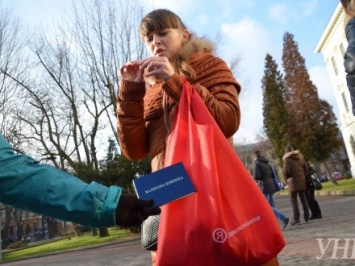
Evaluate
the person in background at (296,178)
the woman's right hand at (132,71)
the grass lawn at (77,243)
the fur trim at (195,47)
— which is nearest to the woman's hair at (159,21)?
the fur trim at (195,47)

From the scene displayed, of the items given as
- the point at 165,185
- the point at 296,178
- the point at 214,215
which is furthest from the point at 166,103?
the point at 296,178

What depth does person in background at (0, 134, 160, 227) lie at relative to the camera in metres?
1.12

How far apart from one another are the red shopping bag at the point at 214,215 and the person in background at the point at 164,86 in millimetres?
246

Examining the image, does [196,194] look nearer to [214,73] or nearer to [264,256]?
[264,256]

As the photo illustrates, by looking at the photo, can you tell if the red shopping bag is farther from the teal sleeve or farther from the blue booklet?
the teal sleeve

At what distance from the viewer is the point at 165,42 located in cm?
185

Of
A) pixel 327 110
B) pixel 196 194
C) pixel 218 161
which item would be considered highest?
pixel 327 110

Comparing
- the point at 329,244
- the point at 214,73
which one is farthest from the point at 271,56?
the point at 214,73

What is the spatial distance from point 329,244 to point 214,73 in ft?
14.2

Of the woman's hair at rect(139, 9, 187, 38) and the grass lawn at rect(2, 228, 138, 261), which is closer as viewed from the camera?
the woman's hair at rect(139, 9, 187, 38)

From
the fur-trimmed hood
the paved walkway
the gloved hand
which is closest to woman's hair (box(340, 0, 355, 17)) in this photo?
the fur-trimmed hood

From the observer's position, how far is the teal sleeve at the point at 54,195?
1.11 metres

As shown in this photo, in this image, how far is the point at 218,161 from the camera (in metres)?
1.35

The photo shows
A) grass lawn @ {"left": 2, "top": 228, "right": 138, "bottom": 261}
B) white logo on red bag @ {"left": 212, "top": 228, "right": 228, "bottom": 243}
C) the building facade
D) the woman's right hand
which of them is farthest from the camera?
the building facade
